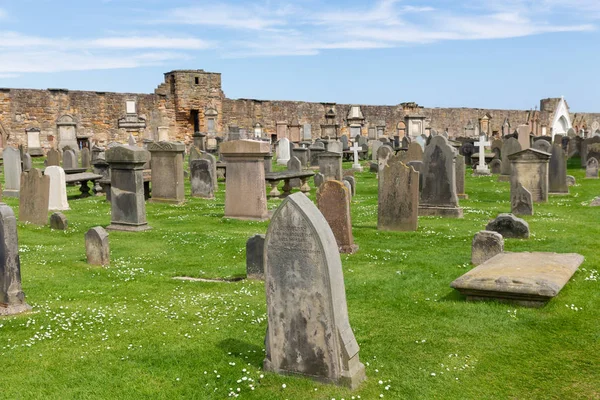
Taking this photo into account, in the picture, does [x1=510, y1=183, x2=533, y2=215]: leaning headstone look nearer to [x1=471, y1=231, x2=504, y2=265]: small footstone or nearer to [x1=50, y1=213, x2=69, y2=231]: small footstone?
[x1=471, y1=231, x2=504, y2=265]: small footstone

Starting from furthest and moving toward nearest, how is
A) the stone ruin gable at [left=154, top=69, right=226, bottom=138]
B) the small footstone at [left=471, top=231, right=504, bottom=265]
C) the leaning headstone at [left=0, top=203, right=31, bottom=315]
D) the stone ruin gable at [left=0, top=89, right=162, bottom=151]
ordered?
1. the stone ruin gable at [left=154, top=69, right=226, bottom=138]
2. the stone ruin gable at [left=0, top=89, right=162, bottom=151]
3. the small footstone at [left=471, top=231, right=504, bottom=265]
4. the leaning headstone at [left=0, top=203, right=31, bottom=315]

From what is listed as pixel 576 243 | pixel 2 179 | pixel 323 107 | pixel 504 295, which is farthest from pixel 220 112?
pixel 504 295

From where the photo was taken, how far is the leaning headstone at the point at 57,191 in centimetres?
1562

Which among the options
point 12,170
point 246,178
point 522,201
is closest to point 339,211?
point 246,178

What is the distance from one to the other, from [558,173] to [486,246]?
961 cm

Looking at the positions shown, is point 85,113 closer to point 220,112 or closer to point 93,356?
point 220,112

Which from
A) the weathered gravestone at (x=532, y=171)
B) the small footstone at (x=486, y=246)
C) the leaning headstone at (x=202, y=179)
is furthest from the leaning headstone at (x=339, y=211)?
the leaning headstone at (x=202, y=179)

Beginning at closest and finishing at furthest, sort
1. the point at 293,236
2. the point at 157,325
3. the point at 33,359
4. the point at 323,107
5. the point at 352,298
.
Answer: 1. the point at 293,236
2. the point at 33,359
3. the point at 157,325
4. the point at 352,298
5. the point at 323,107

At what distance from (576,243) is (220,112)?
3430 cm

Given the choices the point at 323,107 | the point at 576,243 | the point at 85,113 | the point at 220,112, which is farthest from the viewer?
the point at 323,107

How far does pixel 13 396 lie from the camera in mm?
4938

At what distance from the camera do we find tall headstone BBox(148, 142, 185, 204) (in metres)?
16.4

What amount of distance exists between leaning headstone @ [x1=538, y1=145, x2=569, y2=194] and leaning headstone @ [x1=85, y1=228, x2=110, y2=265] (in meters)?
12.7

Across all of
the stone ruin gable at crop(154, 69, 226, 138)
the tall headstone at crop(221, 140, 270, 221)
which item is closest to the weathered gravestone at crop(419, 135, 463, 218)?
the tall headstone at crop(221, 140, 270, 221)
